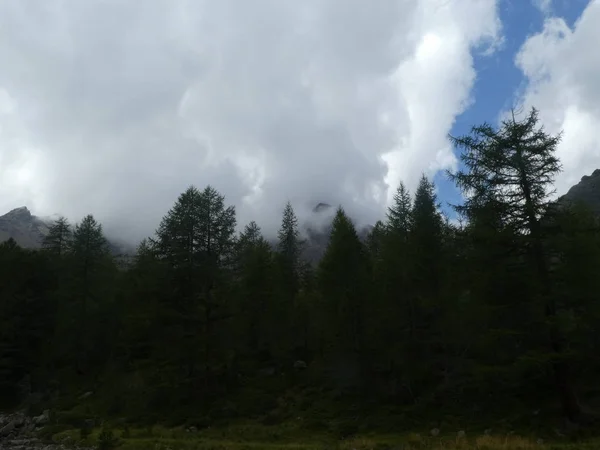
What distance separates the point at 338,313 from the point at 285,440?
38.3ft

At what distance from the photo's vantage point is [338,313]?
1337 inches

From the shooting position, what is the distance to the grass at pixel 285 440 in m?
16.3

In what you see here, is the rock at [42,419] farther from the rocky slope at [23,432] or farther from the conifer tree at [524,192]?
the conifer tree at [524,192]

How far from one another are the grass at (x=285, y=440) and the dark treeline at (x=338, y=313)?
3.43m

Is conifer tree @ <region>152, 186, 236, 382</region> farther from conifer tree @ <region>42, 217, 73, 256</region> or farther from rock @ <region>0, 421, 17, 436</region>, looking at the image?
conifer tree @ <region>42, 217, 73, 256</region>

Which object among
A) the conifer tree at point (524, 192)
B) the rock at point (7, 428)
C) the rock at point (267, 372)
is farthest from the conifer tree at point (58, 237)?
the conifer tree at point (524, 192)

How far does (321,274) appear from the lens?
35.7 meters

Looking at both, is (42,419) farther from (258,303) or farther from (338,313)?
(338,313)

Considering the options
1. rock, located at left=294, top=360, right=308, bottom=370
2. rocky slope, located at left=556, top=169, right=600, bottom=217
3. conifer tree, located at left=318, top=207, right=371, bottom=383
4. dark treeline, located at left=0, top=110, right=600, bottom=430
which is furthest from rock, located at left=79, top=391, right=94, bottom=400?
rocky slope, located at left=556, top=169, right=600, bottom=217

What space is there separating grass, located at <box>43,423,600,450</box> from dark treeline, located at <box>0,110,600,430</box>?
343 centimetres

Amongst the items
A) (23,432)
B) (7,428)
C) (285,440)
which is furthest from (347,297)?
(7,428)

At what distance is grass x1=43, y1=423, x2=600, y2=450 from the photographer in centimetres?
1627

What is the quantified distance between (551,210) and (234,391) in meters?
24.9

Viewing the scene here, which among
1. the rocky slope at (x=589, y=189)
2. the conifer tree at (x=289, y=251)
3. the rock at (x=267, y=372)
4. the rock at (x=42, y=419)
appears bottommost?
the rock at (x=42, y=419)
